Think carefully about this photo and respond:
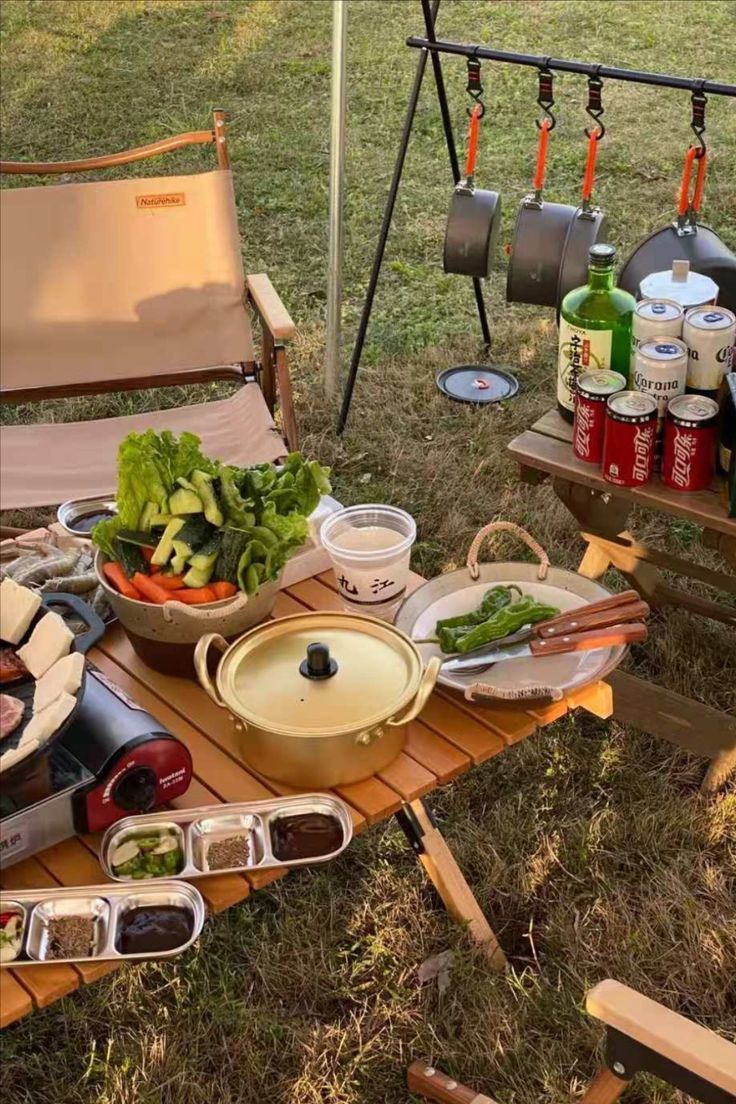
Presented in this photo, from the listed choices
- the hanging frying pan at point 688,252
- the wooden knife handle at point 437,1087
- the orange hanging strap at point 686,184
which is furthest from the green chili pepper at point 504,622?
the orange hanging strap at point 686,184

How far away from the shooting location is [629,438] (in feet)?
7.26

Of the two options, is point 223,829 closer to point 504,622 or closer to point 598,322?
point 504,622

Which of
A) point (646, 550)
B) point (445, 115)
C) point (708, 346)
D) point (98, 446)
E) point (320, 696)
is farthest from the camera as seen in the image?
point (445, 115)

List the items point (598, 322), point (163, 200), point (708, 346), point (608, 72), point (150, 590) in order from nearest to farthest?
→ 1. point (150, 590)
2. point (708, 346)
3. point (598, 322)
4. point (608, 72)
5. point (163, 200)

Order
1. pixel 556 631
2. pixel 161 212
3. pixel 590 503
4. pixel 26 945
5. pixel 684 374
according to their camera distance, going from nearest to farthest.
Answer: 1. pixel 26 945
2. pixel 556 631
3. pixel 684 374
4. pixel 590 503
5. pixel 161 212

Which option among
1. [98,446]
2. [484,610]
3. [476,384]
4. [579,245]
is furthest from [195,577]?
[476,384]

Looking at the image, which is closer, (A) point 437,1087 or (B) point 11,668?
(B) point 11,668

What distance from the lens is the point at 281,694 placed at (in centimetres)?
169

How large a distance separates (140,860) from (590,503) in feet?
4.39

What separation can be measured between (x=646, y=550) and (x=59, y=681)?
60.8 inches

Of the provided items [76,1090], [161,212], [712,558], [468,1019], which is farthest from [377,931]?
[161,212]

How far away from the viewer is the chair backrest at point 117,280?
3221 millimetres

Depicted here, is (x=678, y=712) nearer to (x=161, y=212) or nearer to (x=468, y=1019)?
(x=468, y=1019)

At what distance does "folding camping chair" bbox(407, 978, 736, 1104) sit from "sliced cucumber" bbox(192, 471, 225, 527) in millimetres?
860
